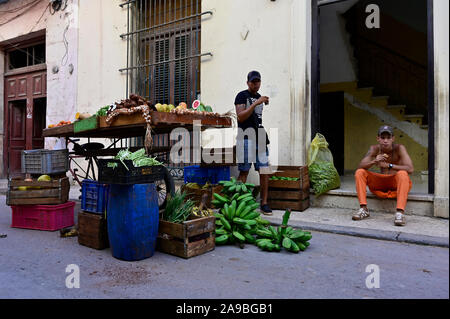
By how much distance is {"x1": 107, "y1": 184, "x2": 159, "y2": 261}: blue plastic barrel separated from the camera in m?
3.32

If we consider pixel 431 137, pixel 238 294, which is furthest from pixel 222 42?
pixel 238 294

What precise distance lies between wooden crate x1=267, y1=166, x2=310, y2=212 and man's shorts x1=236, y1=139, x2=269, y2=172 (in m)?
0.41

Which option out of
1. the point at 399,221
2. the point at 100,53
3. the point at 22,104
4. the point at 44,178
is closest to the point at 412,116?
the point at 399,221

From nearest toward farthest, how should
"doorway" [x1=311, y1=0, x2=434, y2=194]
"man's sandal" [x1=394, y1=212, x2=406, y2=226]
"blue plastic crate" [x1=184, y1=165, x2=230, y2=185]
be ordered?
"man's sandal" [x1=394, y1=212, x2=406, y2=226]
"blue plastic crate" [x1=184, y1=165, x2=230, y2=185]
"doorway" [x1=311, y1=0, x2=434, y2=194]

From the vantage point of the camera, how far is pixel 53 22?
32.2ft

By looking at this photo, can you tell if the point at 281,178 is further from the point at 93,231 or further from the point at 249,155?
the point at 93,231

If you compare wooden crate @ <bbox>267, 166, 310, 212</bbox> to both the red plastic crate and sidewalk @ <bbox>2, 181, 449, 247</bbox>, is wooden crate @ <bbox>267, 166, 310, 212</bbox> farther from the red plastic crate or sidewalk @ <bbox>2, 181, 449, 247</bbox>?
the red plastic crate

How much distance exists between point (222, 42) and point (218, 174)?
2819 millimetres

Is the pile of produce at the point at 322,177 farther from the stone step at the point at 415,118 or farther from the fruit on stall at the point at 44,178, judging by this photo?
the stone step at the point at 415,118

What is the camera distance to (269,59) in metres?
6.42

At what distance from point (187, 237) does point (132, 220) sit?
559mm

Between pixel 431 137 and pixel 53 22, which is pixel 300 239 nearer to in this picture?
pixel 431 137

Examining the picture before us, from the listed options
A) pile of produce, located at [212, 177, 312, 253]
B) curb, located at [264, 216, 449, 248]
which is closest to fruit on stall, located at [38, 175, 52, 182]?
pile of produce, located at [212, 177, 312, 253]

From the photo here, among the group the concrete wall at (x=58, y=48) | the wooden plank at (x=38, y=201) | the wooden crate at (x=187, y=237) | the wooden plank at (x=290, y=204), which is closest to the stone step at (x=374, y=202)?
the wooden plank at (x=290, y=204)
